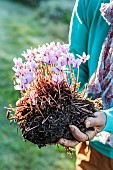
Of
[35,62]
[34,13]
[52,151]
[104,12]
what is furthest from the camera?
[34,13]

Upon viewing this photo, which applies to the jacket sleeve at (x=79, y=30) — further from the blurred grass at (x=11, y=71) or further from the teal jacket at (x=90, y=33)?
the blurred grass at (x=11, y=71)

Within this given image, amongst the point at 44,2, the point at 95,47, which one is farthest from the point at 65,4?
the point at 95,47

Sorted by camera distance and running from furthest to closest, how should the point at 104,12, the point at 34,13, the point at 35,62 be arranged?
the point at 34,13 < the point at 104,12 < the point at 35,62

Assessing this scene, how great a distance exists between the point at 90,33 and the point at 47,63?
1.31ft

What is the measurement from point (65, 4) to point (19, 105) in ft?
22.5

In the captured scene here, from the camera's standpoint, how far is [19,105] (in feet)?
6.75

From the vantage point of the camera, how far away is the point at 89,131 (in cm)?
205

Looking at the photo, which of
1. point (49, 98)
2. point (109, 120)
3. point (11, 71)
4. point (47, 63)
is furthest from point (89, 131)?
point (11, 71)

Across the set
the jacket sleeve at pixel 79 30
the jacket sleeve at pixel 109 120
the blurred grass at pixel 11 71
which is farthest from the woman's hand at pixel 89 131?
the blurred grass at pixel 11 71

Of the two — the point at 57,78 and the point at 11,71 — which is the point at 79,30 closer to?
the point at 57,78

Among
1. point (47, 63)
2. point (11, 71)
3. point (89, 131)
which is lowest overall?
point (89, 131)

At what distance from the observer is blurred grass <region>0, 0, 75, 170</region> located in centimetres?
419

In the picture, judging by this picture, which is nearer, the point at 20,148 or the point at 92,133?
the point at 92,133

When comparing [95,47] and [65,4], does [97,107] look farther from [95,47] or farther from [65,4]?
[65,4]
